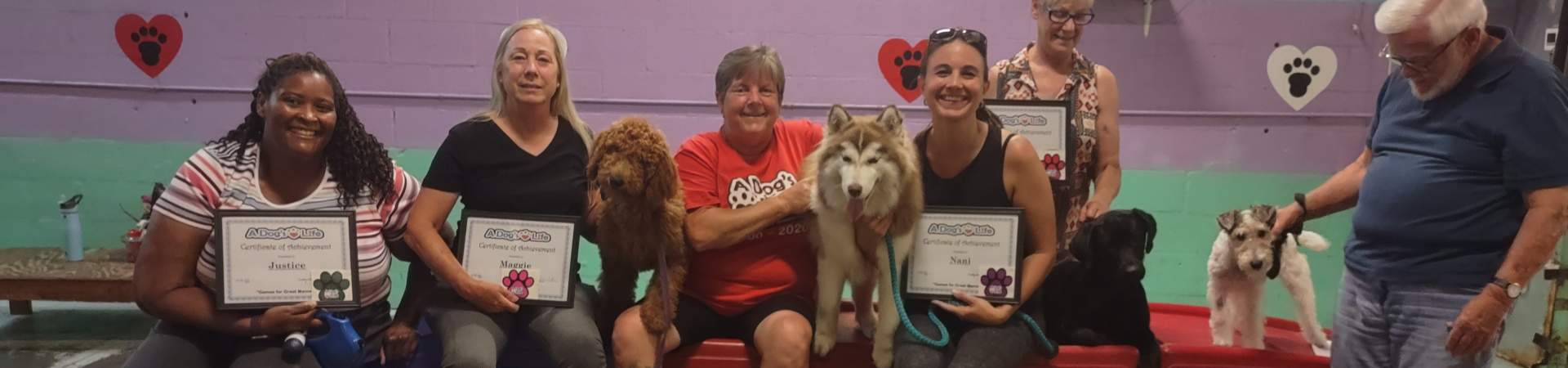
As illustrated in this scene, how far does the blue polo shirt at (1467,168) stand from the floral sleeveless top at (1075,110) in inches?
31.7

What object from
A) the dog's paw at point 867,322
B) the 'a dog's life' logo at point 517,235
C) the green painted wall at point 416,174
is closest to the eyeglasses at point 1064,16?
the dog's paw at point 867,322

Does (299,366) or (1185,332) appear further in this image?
(1185,332)

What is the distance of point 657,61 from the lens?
13.8 feet

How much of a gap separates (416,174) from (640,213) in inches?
96.5

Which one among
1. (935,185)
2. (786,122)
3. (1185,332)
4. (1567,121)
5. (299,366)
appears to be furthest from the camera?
(1185,332)

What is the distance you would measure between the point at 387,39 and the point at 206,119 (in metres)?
1.02

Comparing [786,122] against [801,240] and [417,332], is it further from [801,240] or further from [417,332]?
[417,332]

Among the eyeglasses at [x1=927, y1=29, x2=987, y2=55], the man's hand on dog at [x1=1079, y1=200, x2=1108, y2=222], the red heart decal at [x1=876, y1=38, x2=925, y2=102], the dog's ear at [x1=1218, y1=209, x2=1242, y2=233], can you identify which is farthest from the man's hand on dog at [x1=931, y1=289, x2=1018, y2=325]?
the red heart decal at [x1=876, y1=38, x2=925, y2=102]

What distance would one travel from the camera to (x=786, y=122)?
8.43 feet

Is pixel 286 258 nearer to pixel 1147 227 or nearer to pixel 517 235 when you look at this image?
pixel 517 235

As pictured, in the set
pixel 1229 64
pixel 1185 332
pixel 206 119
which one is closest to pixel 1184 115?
pixel 1229 64

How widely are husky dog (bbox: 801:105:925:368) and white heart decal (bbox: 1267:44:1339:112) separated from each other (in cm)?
311

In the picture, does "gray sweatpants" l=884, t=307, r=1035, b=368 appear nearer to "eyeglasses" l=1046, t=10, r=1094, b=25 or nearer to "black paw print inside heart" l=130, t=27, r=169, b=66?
"eyeglasses" l=1046, t=10, r=1094, b=25

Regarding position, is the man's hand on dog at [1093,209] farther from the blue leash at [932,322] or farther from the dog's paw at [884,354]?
the dog's paw at [884,354]
